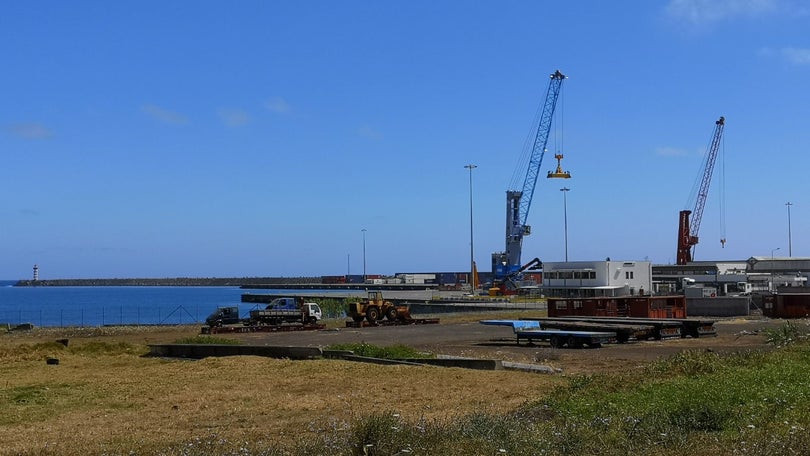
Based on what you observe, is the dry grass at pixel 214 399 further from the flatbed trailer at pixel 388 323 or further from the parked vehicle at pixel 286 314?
the parked vehicle at pixel 286 314

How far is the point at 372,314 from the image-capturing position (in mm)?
52625

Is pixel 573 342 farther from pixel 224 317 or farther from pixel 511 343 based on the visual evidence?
pixel 224 317

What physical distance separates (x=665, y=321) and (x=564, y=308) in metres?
12.2

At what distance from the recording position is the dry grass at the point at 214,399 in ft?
45.4

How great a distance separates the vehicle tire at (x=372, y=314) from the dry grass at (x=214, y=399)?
86.5 feet

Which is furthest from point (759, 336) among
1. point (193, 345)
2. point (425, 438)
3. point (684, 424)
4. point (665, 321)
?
point (425, 438)

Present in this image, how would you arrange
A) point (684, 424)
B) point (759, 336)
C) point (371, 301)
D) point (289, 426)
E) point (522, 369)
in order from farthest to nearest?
point (371, 301) < point (759, 336) < point (522, 369) < point (289, 426) < point (684, 424)

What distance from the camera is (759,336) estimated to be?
3525 cm

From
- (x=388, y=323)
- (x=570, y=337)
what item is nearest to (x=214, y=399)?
(x=570, y=337)

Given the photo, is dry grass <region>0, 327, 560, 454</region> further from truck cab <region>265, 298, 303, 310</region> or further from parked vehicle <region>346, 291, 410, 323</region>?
truck cab <region>265, 298, 303, 310</region>

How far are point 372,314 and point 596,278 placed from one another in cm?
4038

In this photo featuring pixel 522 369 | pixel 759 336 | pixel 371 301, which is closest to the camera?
pixel 522 369

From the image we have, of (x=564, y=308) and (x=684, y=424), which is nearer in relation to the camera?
(x=684, y=424)

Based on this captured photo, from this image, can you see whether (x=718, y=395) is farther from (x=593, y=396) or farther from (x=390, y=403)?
(x=390, y=403)
